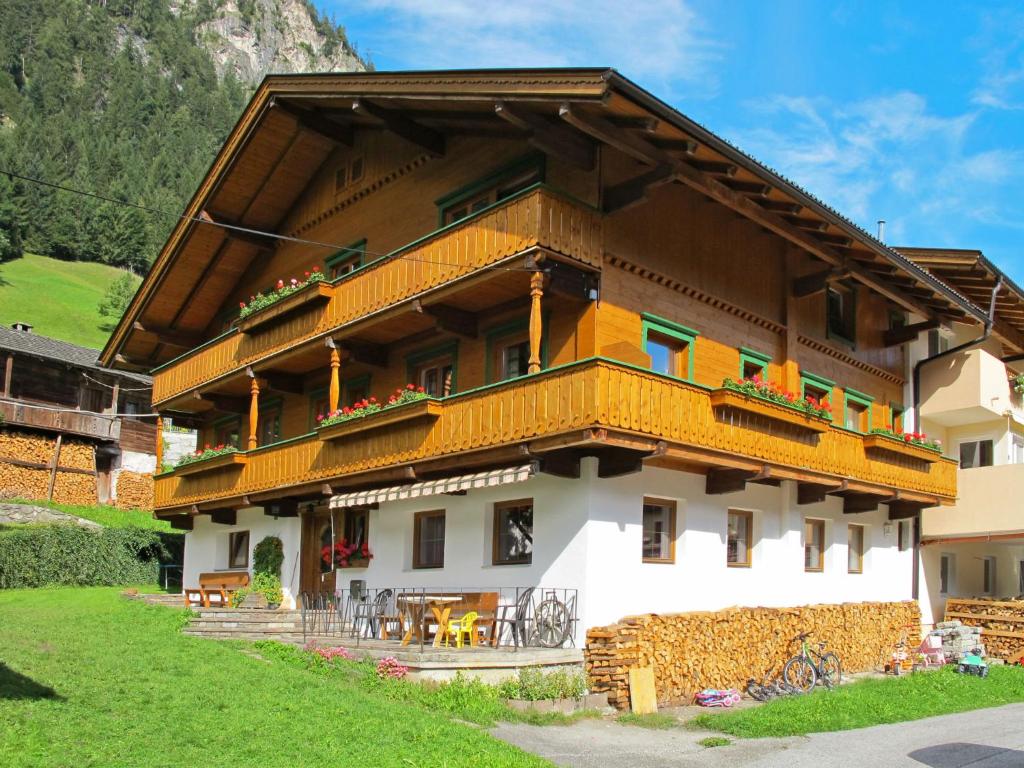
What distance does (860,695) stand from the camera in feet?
56.3

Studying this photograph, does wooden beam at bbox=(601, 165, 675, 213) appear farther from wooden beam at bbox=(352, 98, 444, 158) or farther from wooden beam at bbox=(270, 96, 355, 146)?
Answer: wooden beam at bbox=(270, 96, 355, 146)

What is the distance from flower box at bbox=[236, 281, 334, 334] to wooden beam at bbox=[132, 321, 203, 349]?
21.8ft

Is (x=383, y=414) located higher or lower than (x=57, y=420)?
lower

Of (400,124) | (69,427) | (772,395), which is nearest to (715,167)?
(772,395)

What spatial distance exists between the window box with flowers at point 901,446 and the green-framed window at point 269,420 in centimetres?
1428

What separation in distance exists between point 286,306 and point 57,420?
2538 centimetres

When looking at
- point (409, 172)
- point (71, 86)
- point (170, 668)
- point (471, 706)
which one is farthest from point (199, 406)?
point (71, 86)

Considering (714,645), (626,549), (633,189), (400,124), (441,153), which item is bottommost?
(714,645)

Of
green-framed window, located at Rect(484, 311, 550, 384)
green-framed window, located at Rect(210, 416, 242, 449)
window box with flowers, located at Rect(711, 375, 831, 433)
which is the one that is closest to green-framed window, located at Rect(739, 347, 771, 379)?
window box with flowers, located at Rect(711, 375, 831, 433)

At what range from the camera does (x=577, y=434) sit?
592 inches

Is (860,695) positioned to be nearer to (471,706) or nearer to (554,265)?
(471,706)

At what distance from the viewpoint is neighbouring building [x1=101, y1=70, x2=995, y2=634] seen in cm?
1634

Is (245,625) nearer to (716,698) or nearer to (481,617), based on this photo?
(481,617)

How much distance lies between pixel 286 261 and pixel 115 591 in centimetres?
1101
